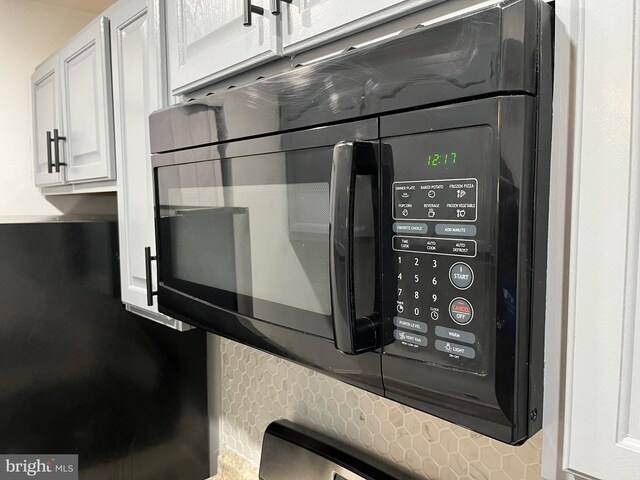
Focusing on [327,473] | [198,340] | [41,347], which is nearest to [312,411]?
[327,473]

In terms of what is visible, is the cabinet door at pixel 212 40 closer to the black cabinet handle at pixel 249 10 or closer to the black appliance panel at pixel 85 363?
the black cabinet handle at pixel 249 10

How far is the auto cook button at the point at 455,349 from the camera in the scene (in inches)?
17.7

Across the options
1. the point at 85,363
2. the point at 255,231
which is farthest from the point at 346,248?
the point at 85,363

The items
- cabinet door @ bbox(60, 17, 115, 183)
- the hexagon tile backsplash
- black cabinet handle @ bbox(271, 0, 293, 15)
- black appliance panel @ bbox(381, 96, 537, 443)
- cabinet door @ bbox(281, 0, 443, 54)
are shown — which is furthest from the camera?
cabinet door @ bbox(60, 17, 115, 183)

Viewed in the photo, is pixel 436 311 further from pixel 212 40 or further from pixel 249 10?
pixel 212 40

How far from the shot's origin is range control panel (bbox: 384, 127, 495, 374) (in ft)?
1.43

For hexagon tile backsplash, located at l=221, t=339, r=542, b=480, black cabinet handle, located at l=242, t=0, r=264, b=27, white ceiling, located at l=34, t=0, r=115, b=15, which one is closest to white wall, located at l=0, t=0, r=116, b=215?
white ceiling, located at l=34, t=0, r=115, b=15

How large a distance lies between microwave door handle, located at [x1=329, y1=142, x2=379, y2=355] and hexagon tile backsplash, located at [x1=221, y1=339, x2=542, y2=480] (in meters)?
0.46

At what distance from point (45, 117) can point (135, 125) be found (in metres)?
0.78

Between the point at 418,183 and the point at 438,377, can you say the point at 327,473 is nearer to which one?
the point at 438,377

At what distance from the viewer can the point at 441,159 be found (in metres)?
0.45

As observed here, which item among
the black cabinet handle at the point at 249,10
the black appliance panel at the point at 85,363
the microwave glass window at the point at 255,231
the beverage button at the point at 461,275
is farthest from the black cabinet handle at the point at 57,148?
the beverage button at the point at 461,275

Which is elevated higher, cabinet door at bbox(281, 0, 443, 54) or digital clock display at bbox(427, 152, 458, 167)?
cabinet door at bbox(281, 0, 443, 54)

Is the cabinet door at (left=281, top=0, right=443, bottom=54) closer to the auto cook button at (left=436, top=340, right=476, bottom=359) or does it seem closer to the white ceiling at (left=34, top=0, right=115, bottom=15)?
the auto cook button at (left=436, top=340, right=476, bottom=359)
